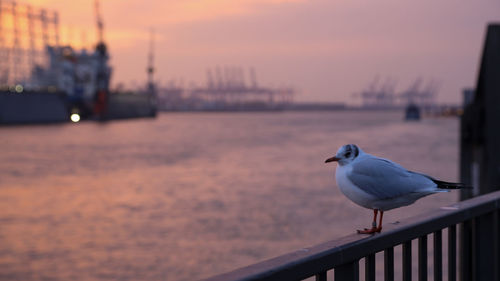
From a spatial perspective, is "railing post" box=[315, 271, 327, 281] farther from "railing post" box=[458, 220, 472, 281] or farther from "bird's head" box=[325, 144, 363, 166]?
"railing post" box=[458, 220, 472, 281]

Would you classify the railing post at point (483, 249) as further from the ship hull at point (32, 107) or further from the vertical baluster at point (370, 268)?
the ship hull at point (32, 107)

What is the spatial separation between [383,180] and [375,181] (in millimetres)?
46

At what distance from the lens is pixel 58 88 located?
109 meters

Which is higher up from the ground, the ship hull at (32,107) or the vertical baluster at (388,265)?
the vertical baluster at (388,265)

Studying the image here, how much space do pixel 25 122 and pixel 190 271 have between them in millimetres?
79277

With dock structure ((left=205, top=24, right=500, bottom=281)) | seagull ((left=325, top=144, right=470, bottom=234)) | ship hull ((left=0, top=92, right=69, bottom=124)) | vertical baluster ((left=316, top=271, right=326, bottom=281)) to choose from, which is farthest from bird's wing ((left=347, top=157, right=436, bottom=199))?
ship hull ((left=0, top=92, right=69, bottom=124))

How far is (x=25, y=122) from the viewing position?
85.2m

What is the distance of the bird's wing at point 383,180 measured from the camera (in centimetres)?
220

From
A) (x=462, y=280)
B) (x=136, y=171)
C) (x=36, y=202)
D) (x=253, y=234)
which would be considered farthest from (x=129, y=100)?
(x=462, y=280)

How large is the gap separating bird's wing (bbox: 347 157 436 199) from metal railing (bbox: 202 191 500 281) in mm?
115

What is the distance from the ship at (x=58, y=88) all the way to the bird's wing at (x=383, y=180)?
75.7m

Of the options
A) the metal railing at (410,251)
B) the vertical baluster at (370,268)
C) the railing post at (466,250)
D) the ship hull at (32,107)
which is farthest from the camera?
the ship hull at (32,107)

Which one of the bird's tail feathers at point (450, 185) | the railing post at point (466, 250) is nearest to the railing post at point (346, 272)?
the bird's tail feathers at point (450, 185)

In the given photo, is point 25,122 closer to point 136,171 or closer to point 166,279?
point 136,171
